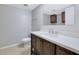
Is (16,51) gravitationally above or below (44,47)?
below

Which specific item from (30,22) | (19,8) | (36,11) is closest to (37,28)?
(30,22)

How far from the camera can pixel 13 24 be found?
3254 mm

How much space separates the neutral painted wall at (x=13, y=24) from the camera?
2961 mm

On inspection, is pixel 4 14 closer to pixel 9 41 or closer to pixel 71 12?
pixel 9 41

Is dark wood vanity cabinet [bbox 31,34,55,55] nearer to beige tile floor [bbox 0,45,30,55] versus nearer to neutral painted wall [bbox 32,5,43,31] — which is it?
beige tile floor [bbox 0,45,30,55]

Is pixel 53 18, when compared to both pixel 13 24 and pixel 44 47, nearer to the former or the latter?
pixel 44 47

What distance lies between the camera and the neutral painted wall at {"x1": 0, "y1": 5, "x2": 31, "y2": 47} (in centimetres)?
296

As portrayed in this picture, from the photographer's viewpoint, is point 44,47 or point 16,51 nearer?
point 44,47

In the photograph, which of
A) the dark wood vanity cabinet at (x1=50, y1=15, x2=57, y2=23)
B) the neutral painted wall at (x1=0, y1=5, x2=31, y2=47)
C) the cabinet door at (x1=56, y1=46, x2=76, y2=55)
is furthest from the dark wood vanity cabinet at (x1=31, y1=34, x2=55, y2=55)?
the neutral painted wall at (x1=0, y1=5, x2=31, y2=47)

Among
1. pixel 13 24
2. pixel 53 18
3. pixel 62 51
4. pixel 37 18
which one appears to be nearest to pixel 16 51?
pixel 13 24

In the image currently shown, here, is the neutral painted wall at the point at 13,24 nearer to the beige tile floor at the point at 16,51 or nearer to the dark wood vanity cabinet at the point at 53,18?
the beige tile floor at the point at 16,51

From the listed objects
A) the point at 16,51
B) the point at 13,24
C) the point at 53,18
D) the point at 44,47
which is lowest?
the point at 16,51

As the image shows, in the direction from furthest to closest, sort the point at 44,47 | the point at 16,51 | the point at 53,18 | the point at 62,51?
1. the point at 16,51
2. the point at 53,18
3. the point at 44,47
4. the point at 62,51
